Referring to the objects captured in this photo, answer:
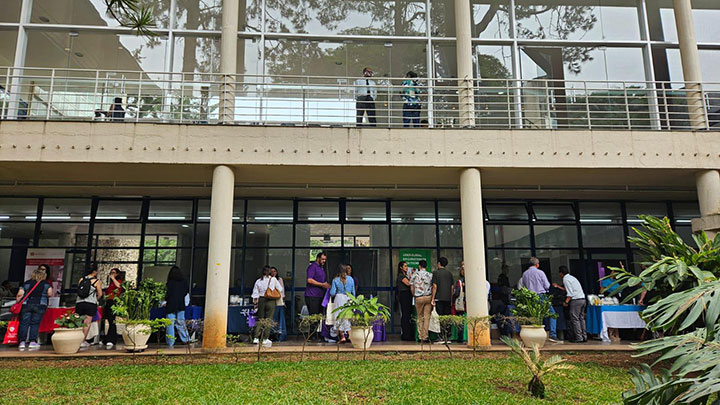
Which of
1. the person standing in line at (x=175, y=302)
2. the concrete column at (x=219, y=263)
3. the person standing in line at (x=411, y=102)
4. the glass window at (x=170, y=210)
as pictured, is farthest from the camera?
the glass window at (x=170, y=210)

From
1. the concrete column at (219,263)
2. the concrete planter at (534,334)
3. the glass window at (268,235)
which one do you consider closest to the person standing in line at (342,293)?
the concrete column at (219,263)

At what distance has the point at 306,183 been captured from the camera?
474 inches

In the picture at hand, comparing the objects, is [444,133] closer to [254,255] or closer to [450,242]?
[450,242]

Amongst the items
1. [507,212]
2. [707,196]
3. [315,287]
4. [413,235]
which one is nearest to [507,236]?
[507,212]

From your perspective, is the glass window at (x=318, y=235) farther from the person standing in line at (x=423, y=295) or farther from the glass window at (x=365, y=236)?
the person standing in line at (x=423, y=295)

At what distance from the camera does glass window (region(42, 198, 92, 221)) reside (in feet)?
42.1

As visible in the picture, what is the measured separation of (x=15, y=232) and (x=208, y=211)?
469 cm

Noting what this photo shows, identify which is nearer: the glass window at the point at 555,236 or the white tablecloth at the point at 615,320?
the white tablecloth at the point at 615,320

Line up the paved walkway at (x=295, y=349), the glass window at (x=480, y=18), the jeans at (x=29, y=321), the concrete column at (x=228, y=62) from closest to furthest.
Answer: the paved walkway at (x=295, y=349) → the jeans at (x=29, y=321) → the concrete column at (x=228, y=62) → the glass window at (x=480, y=18)

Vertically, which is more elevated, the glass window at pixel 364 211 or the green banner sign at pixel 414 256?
the glass window at pixel 364 211

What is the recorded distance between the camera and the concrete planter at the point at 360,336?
944cm

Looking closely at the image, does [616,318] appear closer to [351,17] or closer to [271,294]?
[271,294]

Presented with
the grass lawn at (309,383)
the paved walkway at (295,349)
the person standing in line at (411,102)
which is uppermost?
the person standing in line at (411,102)

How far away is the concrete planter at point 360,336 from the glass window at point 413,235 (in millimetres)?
3901
